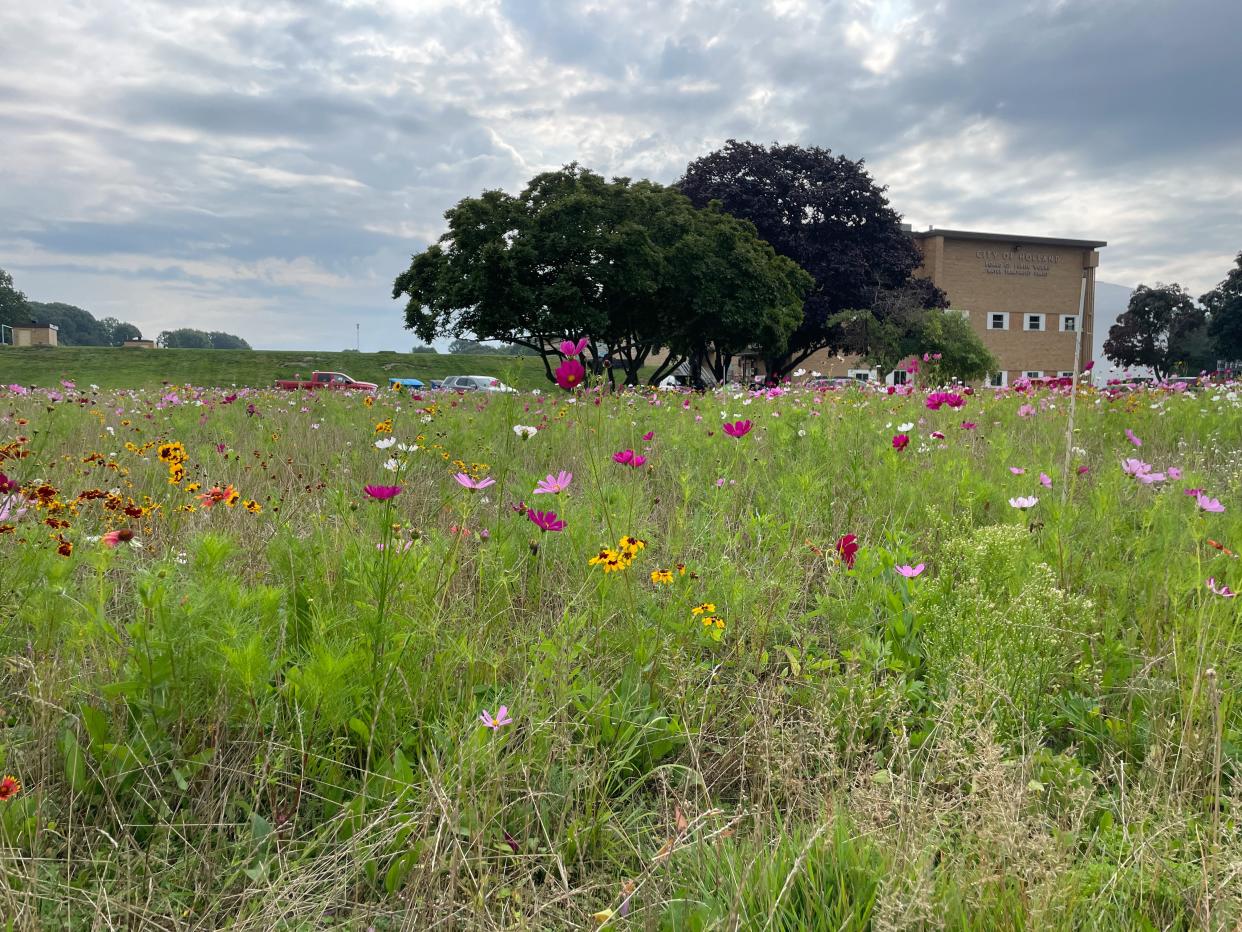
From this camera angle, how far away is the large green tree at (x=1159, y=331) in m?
46.9

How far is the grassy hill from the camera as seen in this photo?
104 ft

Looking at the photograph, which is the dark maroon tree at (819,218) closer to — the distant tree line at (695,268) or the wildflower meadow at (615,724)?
the distant tree line at (695,268)

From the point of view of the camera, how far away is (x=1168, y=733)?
5.09 ft

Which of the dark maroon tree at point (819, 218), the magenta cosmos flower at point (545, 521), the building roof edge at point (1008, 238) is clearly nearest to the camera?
the magenta cosmos flower at point (545, 521)

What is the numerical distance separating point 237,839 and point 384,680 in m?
0.38

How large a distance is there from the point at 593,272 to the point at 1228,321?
43877mm

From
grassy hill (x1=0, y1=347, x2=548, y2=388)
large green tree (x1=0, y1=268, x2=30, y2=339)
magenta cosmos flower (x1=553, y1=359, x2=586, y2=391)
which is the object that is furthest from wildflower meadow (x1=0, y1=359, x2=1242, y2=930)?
large green tree (x1=0, y1=268, x2=30, y2=339)

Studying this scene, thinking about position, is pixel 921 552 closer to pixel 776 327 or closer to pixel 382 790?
pixel 382 790

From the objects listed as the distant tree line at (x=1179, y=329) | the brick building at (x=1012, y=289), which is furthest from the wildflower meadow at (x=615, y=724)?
the distant tree line at (x=1179, y=329)

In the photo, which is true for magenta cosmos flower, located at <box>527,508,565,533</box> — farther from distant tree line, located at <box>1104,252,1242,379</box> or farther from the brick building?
distant tree line, located at <box>1104,252,1242,379</box>

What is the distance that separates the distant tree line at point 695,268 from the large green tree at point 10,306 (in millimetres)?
66347

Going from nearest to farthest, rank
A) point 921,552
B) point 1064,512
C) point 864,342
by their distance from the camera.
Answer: point 1064,512, point 921,552, point 864,342

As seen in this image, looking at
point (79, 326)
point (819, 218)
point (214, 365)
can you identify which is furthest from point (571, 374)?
point (79, 326)

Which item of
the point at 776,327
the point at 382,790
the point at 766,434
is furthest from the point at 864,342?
the point at 382,790
